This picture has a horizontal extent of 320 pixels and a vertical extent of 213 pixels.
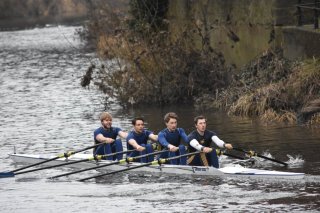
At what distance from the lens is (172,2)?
38.2 metres

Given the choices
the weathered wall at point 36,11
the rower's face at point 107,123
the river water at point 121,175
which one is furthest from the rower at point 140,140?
the weathered wall at point 36,11

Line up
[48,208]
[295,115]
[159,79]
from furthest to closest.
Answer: [159,79] < [295,115] < [48,208]

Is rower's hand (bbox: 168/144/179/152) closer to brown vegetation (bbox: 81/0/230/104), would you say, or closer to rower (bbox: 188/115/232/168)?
rower (bbox: 188/115/232/168)

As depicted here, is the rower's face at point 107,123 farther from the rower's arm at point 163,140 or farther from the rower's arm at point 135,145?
the rower's arm at point 163,140

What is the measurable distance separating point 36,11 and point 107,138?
298 ft

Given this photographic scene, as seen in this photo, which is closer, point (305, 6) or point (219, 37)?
point (305, 6)

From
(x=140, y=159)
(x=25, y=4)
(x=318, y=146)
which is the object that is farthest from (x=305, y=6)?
(x=25, y=4)

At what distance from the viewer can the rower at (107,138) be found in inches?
985

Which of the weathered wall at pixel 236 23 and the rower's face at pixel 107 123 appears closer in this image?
the rower's face at pixel 107 123

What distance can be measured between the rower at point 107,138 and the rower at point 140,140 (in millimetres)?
408

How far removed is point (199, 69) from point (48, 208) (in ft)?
51.3

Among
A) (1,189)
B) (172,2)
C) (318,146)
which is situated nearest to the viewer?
(1,189)

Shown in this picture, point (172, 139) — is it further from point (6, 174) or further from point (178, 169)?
point (6, 174)

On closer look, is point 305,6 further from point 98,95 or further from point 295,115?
point 98,95
